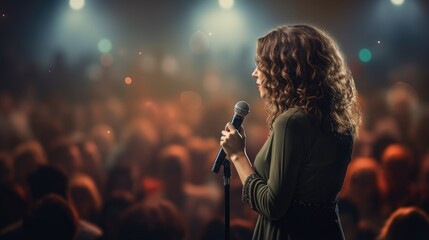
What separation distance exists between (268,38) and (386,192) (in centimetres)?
273

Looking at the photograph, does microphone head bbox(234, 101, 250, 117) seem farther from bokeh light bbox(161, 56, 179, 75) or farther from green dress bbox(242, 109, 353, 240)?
bokeh light bbox(161, 56, 179, 75)

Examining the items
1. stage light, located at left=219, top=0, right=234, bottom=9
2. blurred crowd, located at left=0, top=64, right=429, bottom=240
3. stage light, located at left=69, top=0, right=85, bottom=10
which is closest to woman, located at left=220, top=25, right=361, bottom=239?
blurred crowd, located at left=0, top=64, right=429, bottom=240

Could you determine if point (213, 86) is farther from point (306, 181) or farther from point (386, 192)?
point (306, 181)

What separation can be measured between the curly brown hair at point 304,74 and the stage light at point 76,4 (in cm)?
288

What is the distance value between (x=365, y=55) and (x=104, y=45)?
198 centimetres

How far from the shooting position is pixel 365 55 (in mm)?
3971

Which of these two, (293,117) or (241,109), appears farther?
(241,109)

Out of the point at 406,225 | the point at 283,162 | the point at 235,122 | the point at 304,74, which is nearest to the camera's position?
the point at 283,162

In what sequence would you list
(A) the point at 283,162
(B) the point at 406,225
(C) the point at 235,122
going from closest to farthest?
(A) the point at 283,162
(C) the point at 235,122
(B) the point at 406,225

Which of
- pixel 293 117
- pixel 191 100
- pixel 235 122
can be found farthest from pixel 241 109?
pixel 191 100

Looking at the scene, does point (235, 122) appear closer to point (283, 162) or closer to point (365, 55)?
point (283, 162)

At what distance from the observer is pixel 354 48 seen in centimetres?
398

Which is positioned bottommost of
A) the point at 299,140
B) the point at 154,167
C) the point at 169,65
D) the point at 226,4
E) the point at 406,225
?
the point at 406,225

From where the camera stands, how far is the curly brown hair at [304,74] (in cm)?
153
